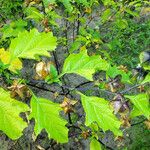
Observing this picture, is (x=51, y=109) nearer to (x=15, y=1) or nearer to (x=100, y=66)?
(x=100, y=66)

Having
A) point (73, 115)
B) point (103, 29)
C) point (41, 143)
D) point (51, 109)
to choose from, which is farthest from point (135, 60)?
point (51, 109)

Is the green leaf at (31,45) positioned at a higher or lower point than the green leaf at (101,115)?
higher

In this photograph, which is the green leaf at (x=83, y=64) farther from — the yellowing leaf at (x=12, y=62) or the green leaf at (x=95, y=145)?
the green leaf at (x=95, y=145)

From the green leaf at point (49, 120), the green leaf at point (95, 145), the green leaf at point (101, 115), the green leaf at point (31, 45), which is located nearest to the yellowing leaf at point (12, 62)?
the green leaf at point (31, 45)

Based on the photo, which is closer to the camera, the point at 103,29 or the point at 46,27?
the point at 46,27

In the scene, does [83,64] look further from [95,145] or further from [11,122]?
[95,145]

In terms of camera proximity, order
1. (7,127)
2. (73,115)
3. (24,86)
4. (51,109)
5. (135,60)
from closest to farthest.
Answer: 1. (7,127)
2. (51,109)
3. (24,86)
4. (73,115)
5. (135,60)

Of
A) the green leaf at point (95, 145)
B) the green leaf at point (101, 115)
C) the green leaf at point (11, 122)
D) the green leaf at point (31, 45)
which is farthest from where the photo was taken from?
the green leaf at point (95, 145)

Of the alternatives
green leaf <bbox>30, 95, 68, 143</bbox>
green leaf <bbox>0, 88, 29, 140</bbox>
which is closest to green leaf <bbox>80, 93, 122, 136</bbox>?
green leaf <bbox>30, 95, 68, 143</bbox>
